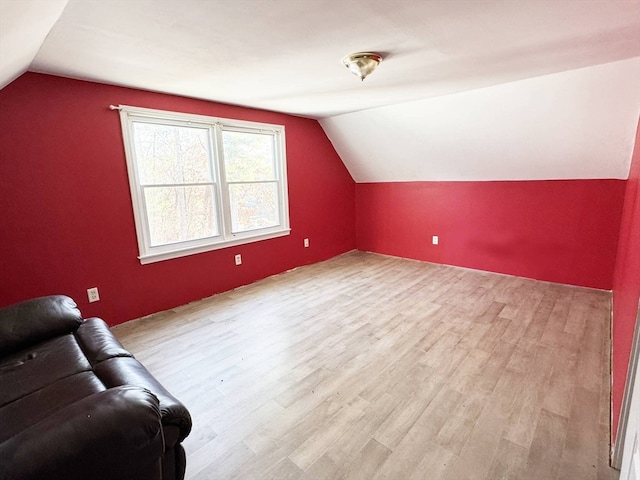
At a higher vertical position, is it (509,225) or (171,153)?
(171,153)

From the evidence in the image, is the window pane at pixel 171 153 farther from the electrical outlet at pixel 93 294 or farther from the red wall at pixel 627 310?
the red wall at pixel 627 310

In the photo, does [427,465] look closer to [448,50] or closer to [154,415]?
[154,415]

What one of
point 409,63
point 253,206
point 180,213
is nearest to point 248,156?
point 253,206

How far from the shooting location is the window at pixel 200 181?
2.95 metres

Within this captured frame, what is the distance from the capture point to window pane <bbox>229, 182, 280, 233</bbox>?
12.2 feet

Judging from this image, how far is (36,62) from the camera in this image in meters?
2.10

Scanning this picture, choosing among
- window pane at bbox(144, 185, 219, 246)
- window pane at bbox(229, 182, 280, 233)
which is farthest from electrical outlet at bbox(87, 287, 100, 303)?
window pane at bbox(229, 182, 280, 233)

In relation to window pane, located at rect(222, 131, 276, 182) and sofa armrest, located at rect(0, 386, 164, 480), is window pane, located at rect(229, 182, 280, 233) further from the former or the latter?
sofa armrest, located at rect(0, 386, 164, 480)

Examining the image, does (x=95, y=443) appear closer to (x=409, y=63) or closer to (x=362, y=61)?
(x=362, y=61)

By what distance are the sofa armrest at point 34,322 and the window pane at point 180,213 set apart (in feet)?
4.22

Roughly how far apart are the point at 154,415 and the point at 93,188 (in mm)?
2365

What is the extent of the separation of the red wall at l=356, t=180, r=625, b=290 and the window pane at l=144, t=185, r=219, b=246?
107 inches

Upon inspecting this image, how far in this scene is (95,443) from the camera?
0.91 m

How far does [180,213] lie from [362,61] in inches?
90.3
